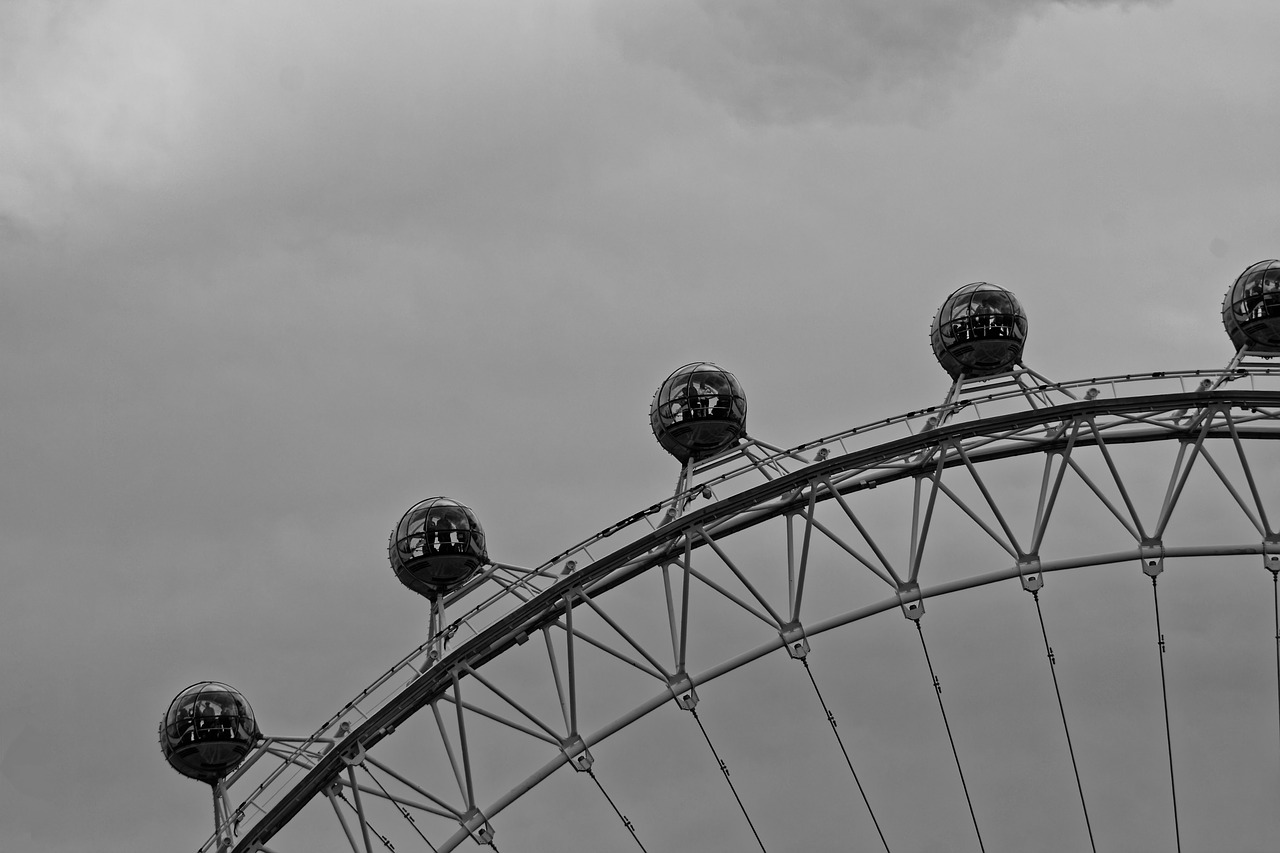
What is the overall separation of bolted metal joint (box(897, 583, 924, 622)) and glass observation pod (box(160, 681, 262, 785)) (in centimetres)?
1136

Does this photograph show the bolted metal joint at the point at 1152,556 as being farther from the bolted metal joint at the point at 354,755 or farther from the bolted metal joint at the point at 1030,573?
the bolted metal joint at the point at 354,755

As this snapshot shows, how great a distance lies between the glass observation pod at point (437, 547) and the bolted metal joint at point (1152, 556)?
35.2ft

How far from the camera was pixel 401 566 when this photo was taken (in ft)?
102

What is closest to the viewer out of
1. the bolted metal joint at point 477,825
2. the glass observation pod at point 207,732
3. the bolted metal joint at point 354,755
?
the bolted metal joint at point 477,825

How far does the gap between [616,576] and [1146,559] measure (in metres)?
8.56

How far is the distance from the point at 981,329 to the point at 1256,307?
4.47m

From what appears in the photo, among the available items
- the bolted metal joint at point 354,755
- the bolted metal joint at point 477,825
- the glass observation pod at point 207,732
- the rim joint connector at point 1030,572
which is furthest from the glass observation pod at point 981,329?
the glass observation pod at point 207,732

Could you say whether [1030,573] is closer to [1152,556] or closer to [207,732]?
[1152,556]

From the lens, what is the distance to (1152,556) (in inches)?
1190

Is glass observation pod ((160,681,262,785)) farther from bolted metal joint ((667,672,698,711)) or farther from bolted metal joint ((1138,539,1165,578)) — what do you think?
bolted metal joint ((1138,539,1165,578))

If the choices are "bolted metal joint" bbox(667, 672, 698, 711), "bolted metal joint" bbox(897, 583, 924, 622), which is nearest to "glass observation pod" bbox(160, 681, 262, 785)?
"bolted metal joint" bbox(667, 672, 698, 711)

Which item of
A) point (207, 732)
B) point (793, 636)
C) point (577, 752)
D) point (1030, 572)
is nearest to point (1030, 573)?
point (1030, 572)

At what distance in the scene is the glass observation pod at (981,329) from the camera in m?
29.7

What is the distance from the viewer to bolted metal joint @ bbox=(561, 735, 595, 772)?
30500 mm
